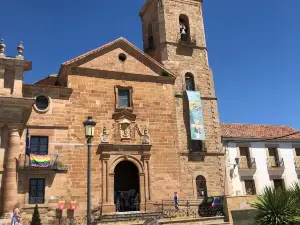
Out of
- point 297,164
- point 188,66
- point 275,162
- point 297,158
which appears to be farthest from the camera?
point 297,158

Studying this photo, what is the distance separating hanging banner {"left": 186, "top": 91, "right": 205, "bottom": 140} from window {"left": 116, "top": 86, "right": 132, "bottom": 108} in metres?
4.14

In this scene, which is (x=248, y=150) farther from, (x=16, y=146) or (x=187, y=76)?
(x=16, y=146)

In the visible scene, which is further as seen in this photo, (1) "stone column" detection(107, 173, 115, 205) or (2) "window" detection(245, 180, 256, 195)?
(2) "window" detection(245, 180, 256, 195)

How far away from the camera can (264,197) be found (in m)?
11.4

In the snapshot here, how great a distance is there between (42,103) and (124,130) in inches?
199

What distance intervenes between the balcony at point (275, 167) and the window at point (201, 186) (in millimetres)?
7399

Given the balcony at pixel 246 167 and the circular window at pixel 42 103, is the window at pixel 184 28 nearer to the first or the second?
the balcony at pixel 246 167

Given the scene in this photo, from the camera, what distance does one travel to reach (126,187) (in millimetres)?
21578

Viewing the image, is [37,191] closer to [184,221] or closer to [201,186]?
[184,221]

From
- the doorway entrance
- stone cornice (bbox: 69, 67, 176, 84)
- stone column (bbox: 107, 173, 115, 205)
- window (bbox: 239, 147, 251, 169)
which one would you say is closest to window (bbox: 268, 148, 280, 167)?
window (bbox: 239, 147, 251, 169)

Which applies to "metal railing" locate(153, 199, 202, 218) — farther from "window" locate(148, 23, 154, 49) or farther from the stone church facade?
"window" locate(148, 23, 154, 49)

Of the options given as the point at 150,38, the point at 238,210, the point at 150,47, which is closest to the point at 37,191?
the point at 238,210

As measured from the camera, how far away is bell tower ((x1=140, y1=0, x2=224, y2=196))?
22.2 meters

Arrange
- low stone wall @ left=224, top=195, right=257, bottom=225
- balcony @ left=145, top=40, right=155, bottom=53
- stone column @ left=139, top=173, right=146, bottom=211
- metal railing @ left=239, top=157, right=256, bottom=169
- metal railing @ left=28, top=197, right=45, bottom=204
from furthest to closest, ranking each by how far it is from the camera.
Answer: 1. balcony @ left=145, top=40, right=155, bottom=53
2. metal railing @ left=239, top=157, right=256, bottom=169
3. stone column @ left=139, top=173, right=146, bottom=211
4. metal railing @ left=28, top=197, right=45, bottom=204
5. low stone wall @ left=224, top=195, right=257, bottom=225
